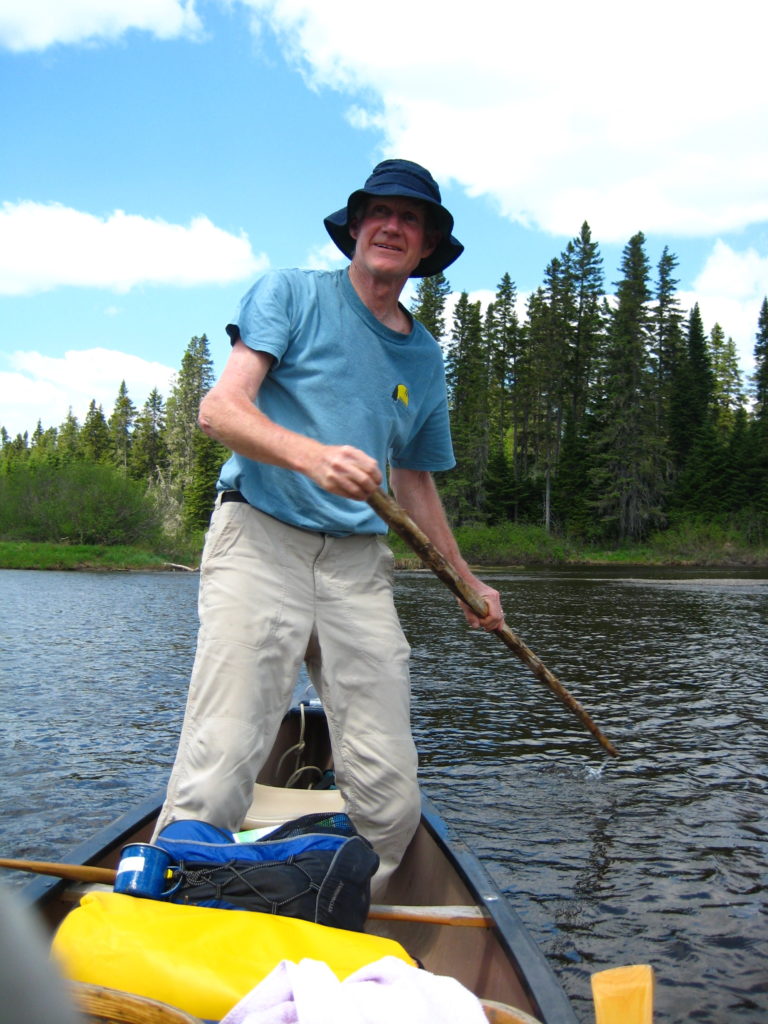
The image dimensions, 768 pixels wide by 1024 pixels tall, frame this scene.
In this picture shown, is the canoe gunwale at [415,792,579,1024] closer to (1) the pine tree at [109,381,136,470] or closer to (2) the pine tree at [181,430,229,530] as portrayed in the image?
(2) the pine tree at [181,430,229,530]

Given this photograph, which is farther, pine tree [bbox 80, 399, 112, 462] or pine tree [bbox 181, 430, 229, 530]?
pine tree [bbox 80, 399, 112, 462]

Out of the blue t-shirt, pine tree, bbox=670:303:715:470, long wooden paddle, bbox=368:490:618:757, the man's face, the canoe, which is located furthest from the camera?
pine tree, bbox=670:303:715:470

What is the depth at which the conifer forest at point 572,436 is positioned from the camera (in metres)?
51.4

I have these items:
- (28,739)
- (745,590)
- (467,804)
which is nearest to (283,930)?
(467,804)

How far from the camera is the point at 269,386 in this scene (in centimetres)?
338

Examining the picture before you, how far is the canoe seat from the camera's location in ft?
13.4

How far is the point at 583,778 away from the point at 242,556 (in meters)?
4.39

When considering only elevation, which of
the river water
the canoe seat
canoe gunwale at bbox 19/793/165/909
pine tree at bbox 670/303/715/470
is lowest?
the river water

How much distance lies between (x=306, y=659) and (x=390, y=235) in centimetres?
166

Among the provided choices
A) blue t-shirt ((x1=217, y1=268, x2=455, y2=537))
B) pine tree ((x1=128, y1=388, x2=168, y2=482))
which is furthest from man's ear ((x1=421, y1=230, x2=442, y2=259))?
pine tree ((x1=128, y1=388, x2=168, y2=482))

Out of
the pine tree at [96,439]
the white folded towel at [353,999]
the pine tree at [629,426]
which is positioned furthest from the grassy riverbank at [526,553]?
the pine tree at [96,439]

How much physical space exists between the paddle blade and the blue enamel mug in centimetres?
112

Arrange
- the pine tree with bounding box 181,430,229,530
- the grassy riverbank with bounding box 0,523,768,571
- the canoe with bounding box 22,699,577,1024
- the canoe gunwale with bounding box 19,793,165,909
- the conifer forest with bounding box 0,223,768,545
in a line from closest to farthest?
the canoe with bounding box 22,699,577,1024, the canoe gunwale with bounding box 19,793,165,909, the grassy riverbank with bounding box 0,523,768,571, the conifer forest with bounding box 0,223,768,545, the pine tree with bounding box 181,430,229,530

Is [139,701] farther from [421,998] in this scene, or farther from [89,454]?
[89,454]
